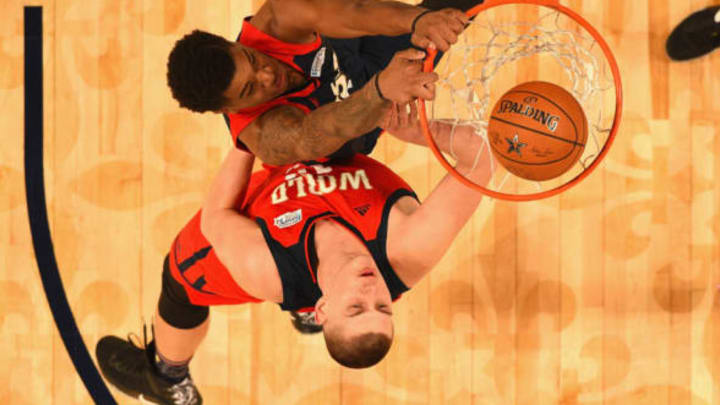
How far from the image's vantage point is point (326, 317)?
6.49 ft

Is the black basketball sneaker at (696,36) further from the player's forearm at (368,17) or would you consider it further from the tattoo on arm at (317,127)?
the tattoo on arm at (317,127)

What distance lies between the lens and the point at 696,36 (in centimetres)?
290

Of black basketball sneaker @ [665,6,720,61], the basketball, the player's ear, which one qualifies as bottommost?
the player's ear

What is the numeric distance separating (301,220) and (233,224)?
0.25 meters

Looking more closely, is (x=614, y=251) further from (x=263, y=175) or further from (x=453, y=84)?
(x=263, y=175)

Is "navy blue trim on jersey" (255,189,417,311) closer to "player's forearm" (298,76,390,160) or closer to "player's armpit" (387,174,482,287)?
"player's armpit" (387,174,482,287)

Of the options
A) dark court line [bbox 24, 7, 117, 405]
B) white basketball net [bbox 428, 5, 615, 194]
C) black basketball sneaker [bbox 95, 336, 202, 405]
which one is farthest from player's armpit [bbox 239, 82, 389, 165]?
dark court line [bbox 24, 7, 117, 405]

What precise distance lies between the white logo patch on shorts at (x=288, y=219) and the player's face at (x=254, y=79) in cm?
38

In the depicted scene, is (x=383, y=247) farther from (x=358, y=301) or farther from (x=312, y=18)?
(x=312, y=18)

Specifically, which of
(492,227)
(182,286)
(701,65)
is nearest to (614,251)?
(492,227)

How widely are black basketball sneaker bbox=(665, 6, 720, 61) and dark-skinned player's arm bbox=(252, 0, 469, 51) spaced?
5.37ft

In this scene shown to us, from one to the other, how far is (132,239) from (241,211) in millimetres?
835

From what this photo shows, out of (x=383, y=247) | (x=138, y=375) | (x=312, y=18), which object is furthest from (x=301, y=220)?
(x=138, y=375)

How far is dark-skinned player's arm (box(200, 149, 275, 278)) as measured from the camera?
7.22ft
